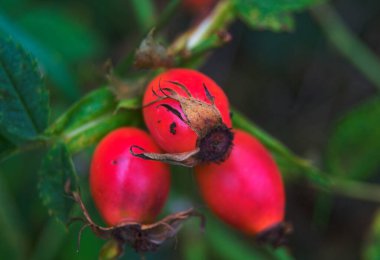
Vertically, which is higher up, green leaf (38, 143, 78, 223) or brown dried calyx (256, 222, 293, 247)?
green leaf (38, 143, 78, 223)

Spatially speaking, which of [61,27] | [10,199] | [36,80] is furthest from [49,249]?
[36,80]

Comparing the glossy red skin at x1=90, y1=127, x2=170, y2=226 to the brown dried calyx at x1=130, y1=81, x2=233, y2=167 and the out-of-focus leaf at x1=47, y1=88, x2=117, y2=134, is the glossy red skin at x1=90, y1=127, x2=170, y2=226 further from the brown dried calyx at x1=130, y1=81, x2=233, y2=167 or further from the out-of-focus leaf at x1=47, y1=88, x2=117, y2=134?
the out-of-focus leaf at x1=47, y1=88, x2=117, y2=134

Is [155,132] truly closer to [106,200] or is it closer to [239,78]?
[106,200]

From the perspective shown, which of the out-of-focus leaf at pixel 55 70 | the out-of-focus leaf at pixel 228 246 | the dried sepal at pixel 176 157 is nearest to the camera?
the dried sepal at pixel 176 157

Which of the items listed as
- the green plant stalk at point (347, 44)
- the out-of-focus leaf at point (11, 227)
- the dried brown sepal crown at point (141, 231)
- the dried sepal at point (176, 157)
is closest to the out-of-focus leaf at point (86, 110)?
the dried brown sepal crown at point (141, 231)

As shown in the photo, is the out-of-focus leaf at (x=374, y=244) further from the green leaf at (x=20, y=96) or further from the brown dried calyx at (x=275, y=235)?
the green leaf at (x=20, y=96)

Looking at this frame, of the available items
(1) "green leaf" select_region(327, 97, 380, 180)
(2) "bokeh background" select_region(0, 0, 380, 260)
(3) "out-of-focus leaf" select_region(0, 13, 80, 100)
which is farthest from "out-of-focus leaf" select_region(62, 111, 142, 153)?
(1) "green leaf" select_region(327, 97, 380, 180)
